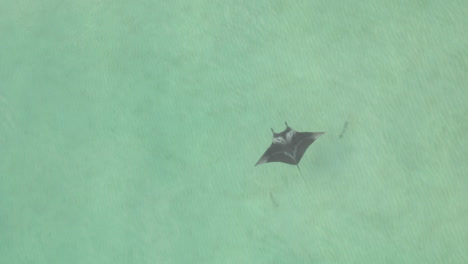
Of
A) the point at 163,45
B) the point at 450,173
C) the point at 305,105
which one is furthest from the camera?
the point at 163,45

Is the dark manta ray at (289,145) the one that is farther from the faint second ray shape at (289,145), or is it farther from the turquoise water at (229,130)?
the turquoise water at (229,130)

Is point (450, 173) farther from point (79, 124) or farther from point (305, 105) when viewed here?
point (79, 124)

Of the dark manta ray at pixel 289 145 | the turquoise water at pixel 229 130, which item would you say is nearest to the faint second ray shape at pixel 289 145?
the dark manta ray at pixel 289 145

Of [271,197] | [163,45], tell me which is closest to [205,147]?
[271,197]

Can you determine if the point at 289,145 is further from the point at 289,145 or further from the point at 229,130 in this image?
the point at 229,130

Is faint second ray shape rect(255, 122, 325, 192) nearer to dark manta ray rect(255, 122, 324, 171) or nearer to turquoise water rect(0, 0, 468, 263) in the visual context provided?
dark manta ray rect(255, 122, 324, 171)
